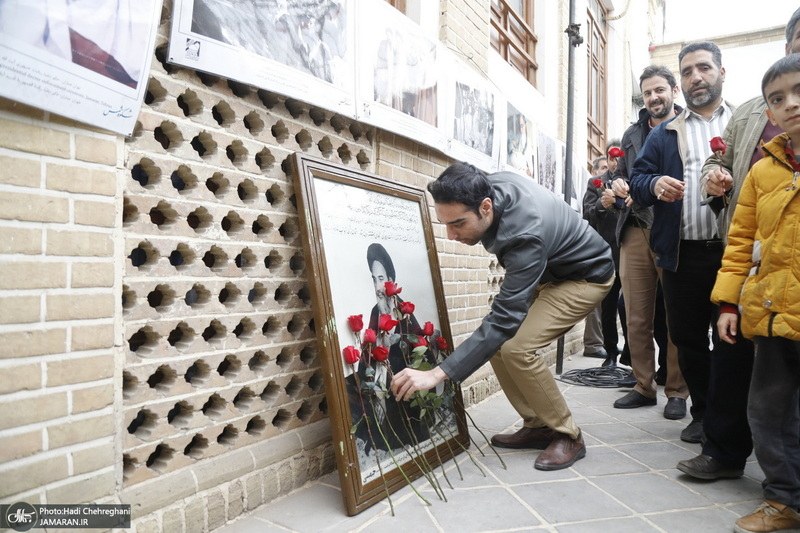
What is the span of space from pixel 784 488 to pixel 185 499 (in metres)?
2.15

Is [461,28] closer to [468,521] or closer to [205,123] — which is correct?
[205,123]

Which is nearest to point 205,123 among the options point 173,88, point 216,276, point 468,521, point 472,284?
point 173,88

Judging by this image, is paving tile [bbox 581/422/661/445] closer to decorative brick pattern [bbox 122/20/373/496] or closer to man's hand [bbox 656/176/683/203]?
man's hand [bbox 656/176/683/203]

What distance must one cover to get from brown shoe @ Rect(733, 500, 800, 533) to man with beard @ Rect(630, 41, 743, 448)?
0.84 m

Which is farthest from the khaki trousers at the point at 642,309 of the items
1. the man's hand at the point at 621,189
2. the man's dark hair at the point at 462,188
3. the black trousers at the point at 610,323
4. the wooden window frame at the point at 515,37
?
the wooden window frame at the point at 515,37

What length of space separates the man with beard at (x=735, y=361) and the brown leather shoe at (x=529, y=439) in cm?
69

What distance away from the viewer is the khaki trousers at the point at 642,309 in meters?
3.67

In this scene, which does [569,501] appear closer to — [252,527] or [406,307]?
[406,307]

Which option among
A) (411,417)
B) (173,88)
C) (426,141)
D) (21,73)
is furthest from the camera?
(426,141)

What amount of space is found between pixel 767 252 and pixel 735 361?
0.65 meters

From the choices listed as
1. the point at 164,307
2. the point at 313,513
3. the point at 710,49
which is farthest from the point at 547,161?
the point at 164,307

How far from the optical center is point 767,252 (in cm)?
195

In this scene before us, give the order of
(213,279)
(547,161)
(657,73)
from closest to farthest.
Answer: (213,279)
(657,73)
(547,161)

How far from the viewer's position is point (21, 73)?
1.40 m
